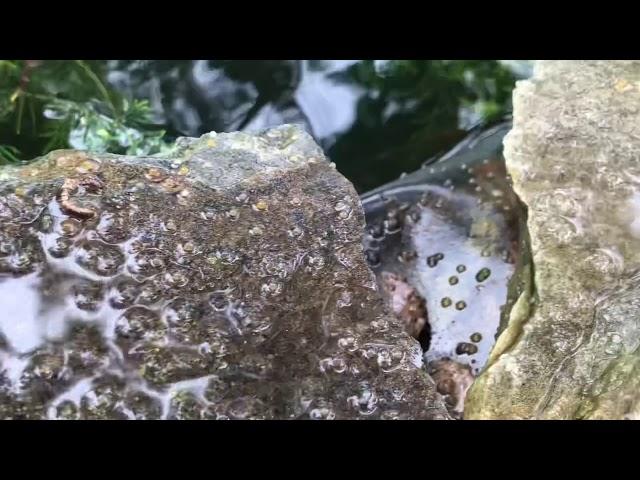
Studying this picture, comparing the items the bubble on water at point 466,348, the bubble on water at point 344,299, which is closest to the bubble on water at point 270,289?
the bubble on water at point 344,299

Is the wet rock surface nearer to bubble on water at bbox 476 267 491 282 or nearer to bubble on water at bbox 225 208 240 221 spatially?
bubble on water at bbox 476 267 491 282

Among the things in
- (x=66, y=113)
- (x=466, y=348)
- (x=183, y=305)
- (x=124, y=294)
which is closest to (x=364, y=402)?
(x=183, y=305)

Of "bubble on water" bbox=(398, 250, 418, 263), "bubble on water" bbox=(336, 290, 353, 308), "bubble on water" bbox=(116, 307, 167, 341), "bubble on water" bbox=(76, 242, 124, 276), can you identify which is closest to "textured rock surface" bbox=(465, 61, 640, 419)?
"bubble on water" bbox=(336, 290, 353, 308)

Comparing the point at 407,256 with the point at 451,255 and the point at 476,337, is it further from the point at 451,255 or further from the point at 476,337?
the point at 476,337

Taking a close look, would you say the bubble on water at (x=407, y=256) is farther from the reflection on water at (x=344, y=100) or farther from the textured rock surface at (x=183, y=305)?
the textured rock surface at (x=183, y=305)
